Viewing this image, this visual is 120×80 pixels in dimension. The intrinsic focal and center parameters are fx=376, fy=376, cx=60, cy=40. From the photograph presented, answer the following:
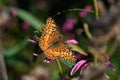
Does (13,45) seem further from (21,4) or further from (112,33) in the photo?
(112,33)

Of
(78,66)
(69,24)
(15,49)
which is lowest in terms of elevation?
(15,49)

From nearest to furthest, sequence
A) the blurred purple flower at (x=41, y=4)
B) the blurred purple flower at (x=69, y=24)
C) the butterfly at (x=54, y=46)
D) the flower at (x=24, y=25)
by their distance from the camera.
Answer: the butterfly at (x=54, y=46)
the blurred purple flower at (x=69, y=24)
the flower at (x=24, y=25)
the blurred purple flower at (x=41, y=4)

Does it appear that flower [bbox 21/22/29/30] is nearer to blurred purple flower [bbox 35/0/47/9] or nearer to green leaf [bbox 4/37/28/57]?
green leaf [bbox 4/37/28/57]

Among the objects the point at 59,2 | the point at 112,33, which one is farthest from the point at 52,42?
the point at 59,2

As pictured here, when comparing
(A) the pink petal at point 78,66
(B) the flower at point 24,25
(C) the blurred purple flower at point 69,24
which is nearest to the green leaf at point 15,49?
(B) the flower at point 24,25

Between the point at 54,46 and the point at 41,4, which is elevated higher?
the point at 54,46

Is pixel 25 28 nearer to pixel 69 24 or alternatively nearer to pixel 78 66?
pixel 69 24

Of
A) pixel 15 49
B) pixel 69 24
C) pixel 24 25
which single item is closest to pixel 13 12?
pixel 24 25

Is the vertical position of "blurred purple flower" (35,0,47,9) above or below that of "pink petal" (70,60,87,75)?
below

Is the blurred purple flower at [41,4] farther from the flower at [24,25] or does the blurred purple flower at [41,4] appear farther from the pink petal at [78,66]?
the pink petal at [78,66]

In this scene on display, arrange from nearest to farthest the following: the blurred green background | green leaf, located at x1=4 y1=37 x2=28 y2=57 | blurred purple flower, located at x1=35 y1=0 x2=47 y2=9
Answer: the blurred green background
green leaf, located at x1=4 y1=37 x2=28 y2=57
blurred purple flower, located at x1=35 y1=0 x2=47 y2=9

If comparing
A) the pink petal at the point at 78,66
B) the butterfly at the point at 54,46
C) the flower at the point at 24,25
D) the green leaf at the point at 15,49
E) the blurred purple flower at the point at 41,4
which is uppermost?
the butterfly at the point at 54,46

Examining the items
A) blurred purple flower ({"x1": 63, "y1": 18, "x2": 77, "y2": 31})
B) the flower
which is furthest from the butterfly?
the flower

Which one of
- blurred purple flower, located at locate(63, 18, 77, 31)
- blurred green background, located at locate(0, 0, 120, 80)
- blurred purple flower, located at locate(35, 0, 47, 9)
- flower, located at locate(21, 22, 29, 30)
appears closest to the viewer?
blurred green background, located at locate(0, 0, 120, 80)
